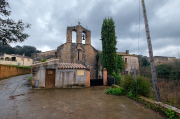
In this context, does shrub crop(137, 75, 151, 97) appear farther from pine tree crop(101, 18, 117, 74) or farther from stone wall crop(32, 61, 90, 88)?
pine tree crop(101, 18, 117, 74)

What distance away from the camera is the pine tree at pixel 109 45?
1369 centimetres

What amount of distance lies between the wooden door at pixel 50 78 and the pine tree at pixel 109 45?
7.58 metres

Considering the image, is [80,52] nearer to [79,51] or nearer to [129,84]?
[79,51]

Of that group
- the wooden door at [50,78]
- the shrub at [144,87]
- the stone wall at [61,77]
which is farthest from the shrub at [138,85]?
the wooden door at [50,78]

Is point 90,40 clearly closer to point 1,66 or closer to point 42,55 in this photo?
point 42,55

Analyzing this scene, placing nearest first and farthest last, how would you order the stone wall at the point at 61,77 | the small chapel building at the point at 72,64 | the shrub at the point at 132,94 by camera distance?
1. the shrub at the point at 132,94
2. the stone wall at the point at 61,77
3. the small chapel building at the point at 72,64

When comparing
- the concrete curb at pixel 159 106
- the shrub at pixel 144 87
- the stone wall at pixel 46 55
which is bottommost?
the concrete curb at pixel 159 106

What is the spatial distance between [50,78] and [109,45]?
9.24m

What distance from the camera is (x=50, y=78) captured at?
28.9ft

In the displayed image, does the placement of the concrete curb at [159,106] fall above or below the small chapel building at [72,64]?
below

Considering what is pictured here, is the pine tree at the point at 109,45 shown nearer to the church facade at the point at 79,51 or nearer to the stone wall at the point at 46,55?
the church facade at the point at 79,51

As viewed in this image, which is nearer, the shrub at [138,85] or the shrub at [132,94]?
the shrub at [138,85]

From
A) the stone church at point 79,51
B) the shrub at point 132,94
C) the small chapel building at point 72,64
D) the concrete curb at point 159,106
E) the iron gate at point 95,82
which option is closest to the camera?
the concrete curb at point 159,106

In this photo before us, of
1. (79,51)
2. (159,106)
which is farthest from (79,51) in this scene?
(159,106)
